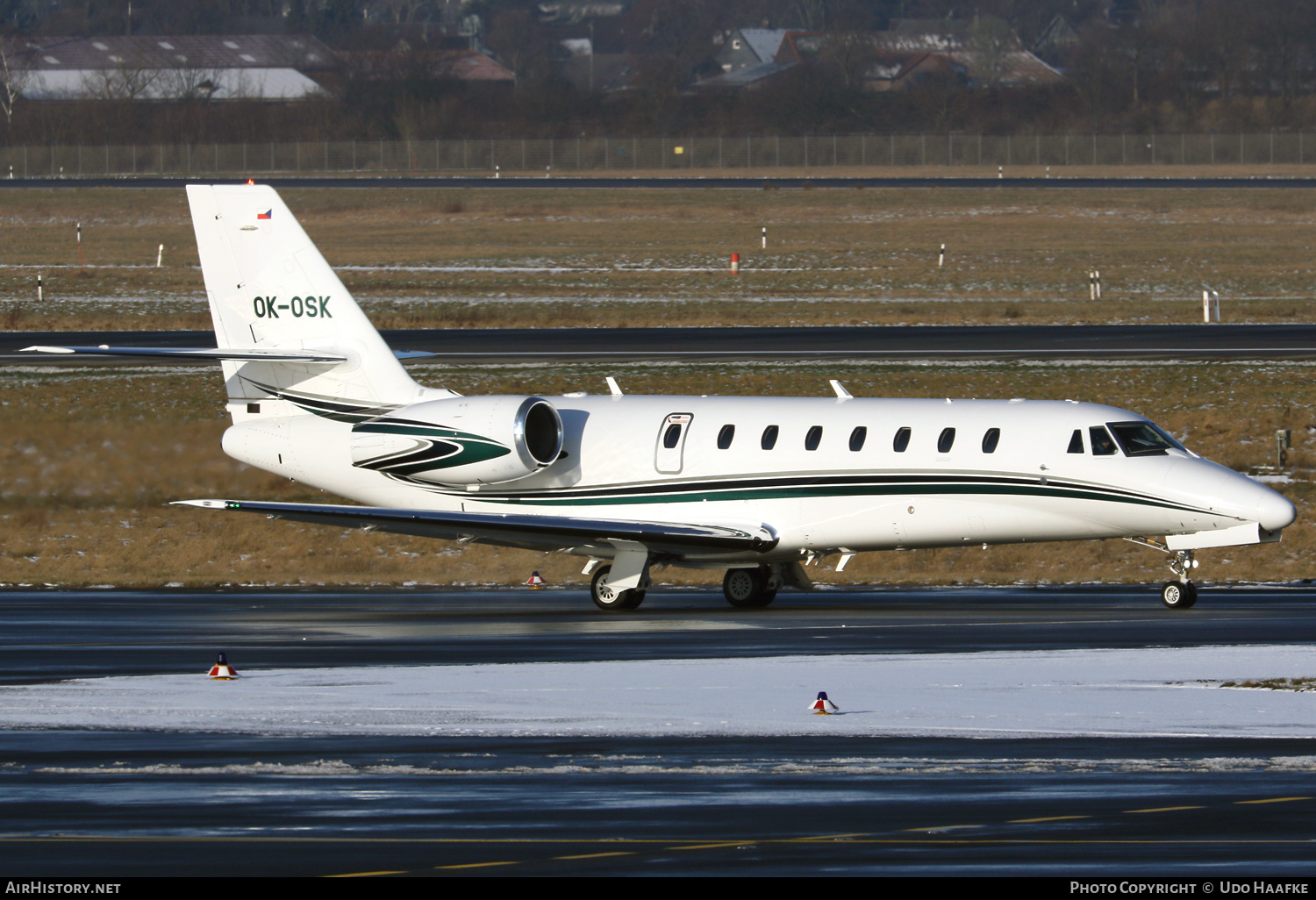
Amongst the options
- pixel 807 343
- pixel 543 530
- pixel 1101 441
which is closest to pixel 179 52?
pixel 807 343

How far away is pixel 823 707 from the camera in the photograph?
1758 centimetres

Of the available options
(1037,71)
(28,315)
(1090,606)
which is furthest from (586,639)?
(1037,71)

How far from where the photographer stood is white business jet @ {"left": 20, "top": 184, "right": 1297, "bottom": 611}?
993 inches

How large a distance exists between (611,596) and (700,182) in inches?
3334

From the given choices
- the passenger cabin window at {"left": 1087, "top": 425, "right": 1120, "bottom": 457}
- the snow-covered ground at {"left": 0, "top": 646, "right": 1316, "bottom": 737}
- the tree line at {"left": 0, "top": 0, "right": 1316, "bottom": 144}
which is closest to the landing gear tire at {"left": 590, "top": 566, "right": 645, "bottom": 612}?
the snow-covered ground at {"left": 0, "top": 646, "right": 1316, "bottom": 737}

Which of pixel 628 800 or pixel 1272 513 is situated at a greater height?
pixel 1272 513

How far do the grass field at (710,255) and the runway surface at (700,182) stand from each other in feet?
13.7

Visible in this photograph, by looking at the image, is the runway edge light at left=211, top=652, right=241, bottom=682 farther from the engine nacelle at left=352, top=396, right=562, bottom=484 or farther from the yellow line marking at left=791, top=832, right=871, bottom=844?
the yellow line marking at left=791, top=832, right=871, bottom=844

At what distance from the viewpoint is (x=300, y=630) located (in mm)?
24047

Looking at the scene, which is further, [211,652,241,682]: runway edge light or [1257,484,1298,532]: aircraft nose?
[1257,484,1298,532]: aircraft nose

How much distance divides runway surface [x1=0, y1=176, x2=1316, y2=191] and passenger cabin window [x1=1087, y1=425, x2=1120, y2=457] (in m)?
78.0

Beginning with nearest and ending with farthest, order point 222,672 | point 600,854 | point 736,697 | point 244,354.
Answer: point 600,854, point 736,697, point 222,672, point 244,354

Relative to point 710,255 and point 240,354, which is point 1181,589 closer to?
point 240,354

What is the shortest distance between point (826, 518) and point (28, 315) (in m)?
37.8
